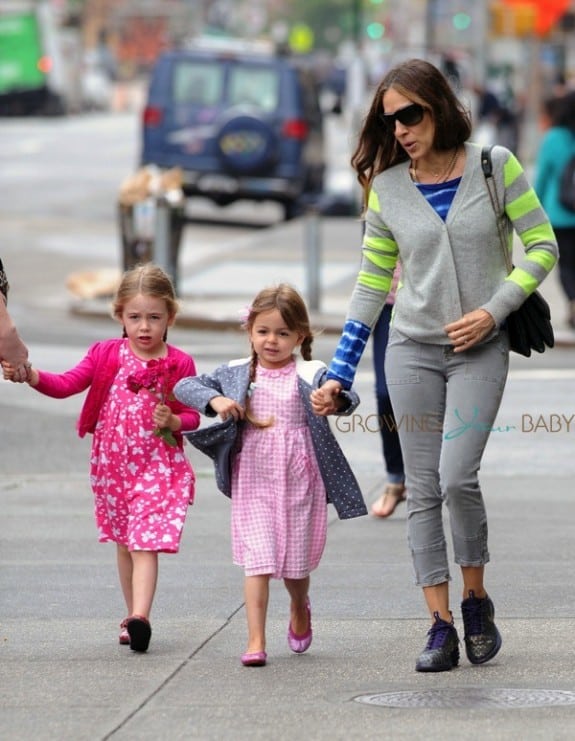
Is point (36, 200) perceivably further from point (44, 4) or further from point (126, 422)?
point (44, 4)

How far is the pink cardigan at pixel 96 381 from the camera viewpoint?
6062mm

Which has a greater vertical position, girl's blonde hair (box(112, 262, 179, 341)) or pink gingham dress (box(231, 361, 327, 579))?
Answer: girl's blonde hair (box(112, 262, 179, 341))

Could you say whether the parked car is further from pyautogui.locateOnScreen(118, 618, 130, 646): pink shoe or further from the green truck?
the green truck

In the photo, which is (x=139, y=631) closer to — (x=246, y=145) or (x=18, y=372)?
(x=18, y=372)

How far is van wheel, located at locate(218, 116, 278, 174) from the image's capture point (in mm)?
25141

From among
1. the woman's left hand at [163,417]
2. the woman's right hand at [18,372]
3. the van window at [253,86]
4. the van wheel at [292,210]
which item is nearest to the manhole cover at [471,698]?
the woman's left hand at [163,417]

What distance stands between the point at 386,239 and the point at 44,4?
5852 cm

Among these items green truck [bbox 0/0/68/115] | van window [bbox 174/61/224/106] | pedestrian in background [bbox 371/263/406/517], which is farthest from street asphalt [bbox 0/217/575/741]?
green truck [bbox 0/0/68/115]

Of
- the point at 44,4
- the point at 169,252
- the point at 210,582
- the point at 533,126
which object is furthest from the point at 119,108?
the point at 210,582

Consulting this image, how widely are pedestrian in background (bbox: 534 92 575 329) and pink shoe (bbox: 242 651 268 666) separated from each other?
915cm

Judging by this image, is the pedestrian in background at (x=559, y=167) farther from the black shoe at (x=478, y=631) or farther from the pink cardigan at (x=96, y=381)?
the black shoe at (x=478, y=631)

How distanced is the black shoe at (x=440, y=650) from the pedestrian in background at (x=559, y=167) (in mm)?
9024

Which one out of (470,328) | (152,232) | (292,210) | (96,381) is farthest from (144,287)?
(292,210)

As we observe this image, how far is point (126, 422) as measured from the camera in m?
6.11
